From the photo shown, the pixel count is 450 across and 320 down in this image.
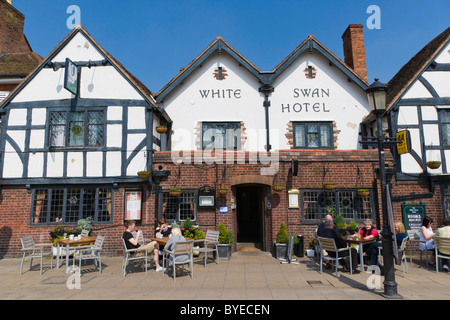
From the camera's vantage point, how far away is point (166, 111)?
540 inches

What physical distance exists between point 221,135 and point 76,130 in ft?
19.5

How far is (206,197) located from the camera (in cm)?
1126

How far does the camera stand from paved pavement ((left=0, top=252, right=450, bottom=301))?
247 inches

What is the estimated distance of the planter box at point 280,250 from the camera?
10.4m

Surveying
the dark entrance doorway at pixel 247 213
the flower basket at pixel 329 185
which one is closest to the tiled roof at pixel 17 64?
the dark entrance doorway at pixel 247 213

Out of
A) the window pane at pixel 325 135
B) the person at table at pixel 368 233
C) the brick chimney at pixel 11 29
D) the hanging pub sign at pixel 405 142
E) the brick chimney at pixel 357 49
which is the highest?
the brick chimney at pixel 11 29

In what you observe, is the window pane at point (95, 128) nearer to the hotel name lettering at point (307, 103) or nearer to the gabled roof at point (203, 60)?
the gabled roof at point (203, 60)

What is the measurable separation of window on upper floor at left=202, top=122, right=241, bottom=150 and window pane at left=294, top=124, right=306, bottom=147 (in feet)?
8.32

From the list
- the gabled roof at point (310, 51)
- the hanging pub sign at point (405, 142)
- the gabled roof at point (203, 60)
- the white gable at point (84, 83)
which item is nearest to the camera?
the hanging pub sign at point (405, 142)

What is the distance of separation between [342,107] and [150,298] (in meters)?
11.3

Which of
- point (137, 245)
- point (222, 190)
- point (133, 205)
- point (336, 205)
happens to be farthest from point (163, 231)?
point (336, 205)

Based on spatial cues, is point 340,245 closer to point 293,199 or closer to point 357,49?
point 293,199

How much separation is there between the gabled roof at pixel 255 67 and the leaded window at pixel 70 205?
4.91m

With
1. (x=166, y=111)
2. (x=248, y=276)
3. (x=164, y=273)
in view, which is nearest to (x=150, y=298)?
(x=164, y=273)
